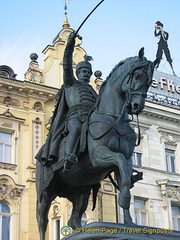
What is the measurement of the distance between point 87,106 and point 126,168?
1.39 m

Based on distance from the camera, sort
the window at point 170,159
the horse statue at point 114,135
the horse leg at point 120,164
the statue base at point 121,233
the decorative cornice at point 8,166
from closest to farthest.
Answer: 1. the statue base at point 121,233
2. the horse leg at point 120,164
3. the horse statue at point 114,135
4. the decorative cornice at point 8,166
5. the window at point 170,159

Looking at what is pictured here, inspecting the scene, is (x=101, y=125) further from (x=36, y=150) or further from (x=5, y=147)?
(x=36, y=150)

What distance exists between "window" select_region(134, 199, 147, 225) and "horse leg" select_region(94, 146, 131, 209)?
18.2 metres

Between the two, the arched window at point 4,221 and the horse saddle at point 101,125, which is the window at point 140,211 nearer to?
the arched window at point 4,221

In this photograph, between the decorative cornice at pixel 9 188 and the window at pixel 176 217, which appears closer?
the decorative cornice at pixel 9 188

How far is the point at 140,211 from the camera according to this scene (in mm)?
25203

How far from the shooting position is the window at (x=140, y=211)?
81.7ft

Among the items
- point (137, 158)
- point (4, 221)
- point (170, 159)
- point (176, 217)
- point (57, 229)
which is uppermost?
point (170, 159)

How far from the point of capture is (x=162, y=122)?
2788cm

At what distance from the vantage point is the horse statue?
7016 millimetres

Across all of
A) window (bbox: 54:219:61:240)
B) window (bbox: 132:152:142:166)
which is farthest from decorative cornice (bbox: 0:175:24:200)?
window (bbox: 132:152:142:166)

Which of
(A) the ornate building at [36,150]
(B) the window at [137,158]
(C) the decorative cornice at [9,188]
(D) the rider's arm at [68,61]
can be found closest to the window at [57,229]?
(A) the ornate building at [36,150]

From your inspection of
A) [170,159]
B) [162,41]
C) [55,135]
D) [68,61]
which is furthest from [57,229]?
[68,61]

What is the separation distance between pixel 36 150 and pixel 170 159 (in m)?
7.15
